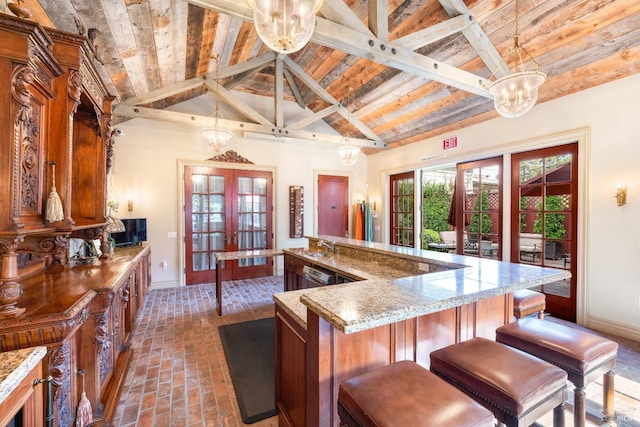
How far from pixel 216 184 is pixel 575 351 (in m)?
5.68

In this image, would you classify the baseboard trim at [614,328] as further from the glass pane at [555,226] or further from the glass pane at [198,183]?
the glass pane at [198,183]

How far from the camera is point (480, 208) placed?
15.3 feet

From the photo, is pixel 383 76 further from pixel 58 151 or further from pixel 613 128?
pixel 58 151

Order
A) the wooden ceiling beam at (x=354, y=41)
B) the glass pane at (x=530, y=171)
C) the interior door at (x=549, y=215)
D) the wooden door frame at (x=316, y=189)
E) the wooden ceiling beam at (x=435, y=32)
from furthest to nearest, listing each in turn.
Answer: the wooden door frame at (x=316, y=189) < the glass pane at (x=530, y=171) < the interior door at (x=549, y=215) < the wooden ceiling beam at (x=435, y=32) < the wooden ceiling beam at (x=354, y=41)

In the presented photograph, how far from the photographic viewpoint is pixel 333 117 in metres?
6.38

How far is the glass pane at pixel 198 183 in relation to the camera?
551 cm

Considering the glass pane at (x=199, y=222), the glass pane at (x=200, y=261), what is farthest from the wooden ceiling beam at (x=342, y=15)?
the glass pane at (x=200, y=261)

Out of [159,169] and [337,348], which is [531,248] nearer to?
[337,348]

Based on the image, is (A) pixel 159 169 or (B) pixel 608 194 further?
(A) pixel 159 169

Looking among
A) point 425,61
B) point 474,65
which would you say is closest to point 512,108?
point 425,61

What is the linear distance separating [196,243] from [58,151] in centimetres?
406

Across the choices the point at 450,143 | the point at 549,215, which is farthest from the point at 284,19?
the point at 450,143

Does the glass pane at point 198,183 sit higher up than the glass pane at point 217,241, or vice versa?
the glass pane at point 198,183

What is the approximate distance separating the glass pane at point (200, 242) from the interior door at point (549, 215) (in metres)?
5.49
